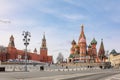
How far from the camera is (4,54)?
199m

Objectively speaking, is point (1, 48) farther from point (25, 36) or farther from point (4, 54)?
point (25, 36)

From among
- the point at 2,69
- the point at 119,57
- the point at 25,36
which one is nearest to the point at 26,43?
the point at 25,36

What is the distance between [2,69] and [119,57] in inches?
5757

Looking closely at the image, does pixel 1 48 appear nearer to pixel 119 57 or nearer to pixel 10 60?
pixel 10 60

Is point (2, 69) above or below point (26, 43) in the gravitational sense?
below

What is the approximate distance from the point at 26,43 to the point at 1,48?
122836 mm

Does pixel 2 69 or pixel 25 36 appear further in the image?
pixel 25 36

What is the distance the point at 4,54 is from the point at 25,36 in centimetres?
12783

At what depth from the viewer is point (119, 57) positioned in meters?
199

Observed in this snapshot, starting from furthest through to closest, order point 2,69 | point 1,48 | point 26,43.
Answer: point 1,48 → point 26,43 → point 2,69

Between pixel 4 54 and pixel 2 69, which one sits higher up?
pixel 4 54

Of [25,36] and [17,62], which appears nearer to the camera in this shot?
[25,36]

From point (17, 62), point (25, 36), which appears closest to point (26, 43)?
point (25, 36)

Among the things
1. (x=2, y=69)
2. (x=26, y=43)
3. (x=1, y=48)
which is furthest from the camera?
(x=1, y=48)
